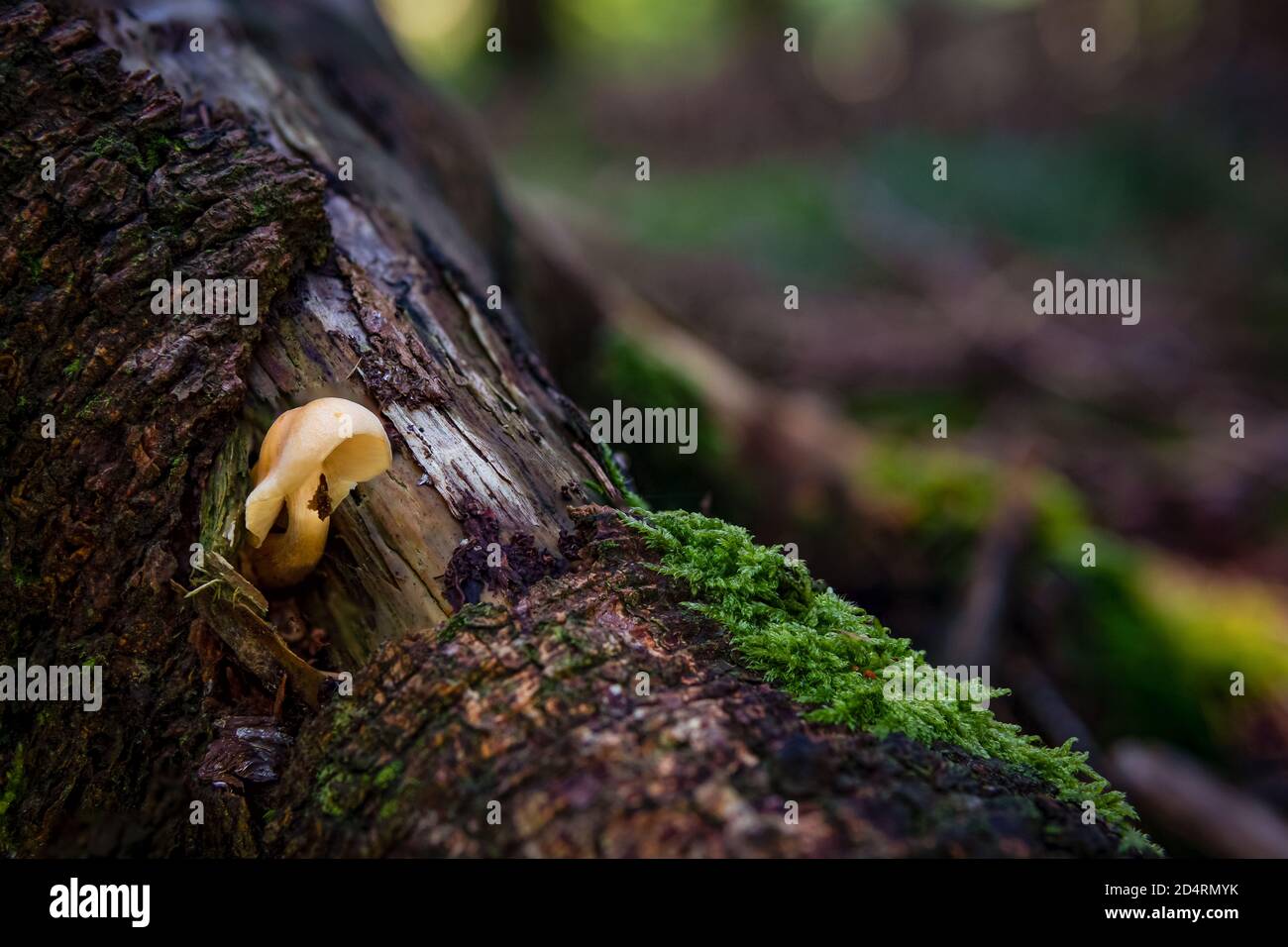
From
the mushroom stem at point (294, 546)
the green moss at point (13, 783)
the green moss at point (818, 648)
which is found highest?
the mushroom stem at point (294, 546)

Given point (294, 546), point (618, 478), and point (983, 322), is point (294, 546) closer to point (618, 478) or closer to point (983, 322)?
point (618, 478)

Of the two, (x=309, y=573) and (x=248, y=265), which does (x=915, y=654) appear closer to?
(x=309, y=573)

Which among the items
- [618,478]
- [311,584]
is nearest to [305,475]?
[311,584]

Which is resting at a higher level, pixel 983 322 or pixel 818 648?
pixel 983 322

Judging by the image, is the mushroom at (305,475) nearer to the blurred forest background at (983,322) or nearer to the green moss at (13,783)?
the green moss at (13,783)

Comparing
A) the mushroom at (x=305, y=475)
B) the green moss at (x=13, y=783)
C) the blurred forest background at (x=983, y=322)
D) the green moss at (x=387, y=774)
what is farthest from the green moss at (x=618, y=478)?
the green moss at (x=13, y=783)

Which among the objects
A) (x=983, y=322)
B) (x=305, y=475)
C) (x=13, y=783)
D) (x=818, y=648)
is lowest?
(x=13, y=783)
